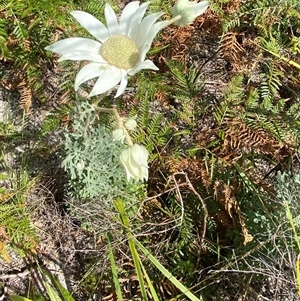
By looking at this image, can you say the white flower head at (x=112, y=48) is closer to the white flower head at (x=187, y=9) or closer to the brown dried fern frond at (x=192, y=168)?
the white flower head at (x=187, y=9)

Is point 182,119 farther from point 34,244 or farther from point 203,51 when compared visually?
point 34,244

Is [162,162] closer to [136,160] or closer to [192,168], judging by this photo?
[192,168]

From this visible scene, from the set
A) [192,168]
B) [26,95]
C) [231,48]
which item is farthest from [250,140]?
[26,95]

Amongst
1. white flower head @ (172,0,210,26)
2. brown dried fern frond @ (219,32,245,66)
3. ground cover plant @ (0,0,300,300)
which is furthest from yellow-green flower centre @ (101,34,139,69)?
brown dried fern frond @ (219,32,245,66)

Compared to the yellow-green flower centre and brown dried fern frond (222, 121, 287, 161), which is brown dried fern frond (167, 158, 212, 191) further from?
the yellow-green flower centre

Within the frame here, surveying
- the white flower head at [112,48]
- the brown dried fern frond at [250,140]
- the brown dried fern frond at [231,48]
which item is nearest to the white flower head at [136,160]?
the white flower head at [112,48]

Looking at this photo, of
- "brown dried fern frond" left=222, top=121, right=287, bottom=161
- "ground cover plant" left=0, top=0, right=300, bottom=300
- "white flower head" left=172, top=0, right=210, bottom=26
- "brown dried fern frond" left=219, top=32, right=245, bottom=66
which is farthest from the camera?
"brown dried fern frond" left=219, top=32, right=245, bottom=66

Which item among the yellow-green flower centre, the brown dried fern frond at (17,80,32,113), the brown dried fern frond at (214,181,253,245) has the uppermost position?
the yellow-green flower centre
